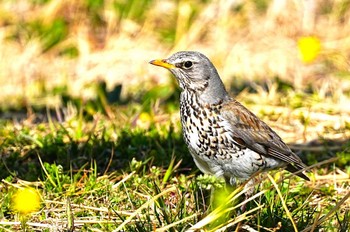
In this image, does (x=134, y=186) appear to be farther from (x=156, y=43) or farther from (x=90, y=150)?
(x=156, y=43)

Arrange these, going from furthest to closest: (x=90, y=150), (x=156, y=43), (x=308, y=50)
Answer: (x=156, y=43)
(x=308, y=50)
(x=90, y=150)

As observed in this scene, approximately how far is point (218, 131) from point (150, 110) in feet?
7.64

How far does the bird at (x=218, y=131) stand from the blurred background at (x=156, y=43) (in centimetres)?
298

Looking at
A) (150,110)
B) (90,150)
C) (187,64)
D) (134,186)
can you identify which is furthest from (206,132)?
(150,110)

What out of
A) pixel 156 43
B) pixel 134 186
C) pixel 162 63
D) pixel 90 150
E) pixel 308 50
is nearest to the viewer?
pixel 162 63

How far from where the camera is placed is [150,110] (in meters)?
7.24

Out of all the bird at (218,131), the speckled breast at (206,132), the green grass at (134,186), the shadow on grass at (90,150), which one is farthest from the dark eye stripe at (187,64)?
the shadow on grass at (90,150)

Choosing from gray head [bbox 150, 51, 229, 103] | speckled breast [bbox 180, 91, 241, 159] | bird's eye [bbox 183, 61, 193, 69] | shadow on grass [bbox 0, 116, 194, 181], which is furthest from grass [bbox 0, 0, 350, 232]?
bird's eye [bbox 183, 61, 193, 69]

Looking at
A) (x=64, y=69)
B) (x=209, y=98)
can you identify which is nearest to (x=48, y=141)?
(x=209, y=98)

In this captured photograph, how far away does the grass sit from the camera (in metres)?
4.80

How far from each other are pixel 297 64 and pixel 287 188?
4.94m

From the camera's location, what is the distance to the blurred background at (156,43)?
29.4 feet

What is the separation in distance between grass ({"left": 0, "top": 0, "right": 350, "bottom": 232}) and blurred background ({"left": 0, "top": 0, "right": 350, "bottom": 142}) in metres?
0.02

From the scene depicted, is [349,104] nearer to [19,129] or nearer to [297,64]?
[297,64]
